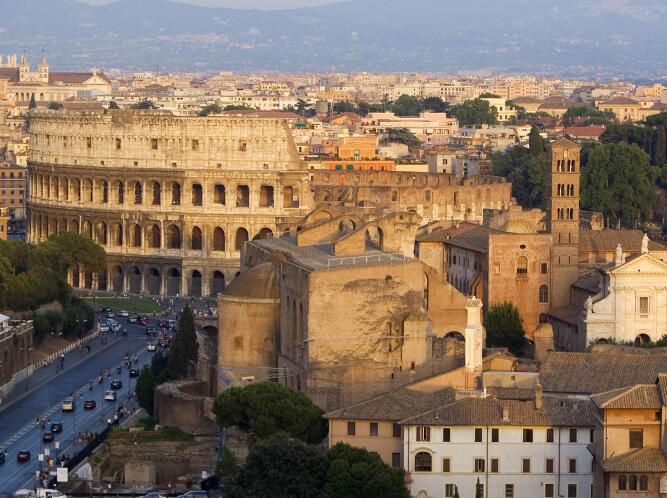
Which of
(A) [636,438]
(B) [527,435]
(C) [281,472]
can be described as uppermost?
(A) [636,438]

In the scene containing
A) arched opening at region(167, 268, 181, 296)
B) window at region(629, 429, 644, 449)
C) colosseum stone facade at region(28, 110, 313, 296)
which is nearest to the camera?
window at region(629, 429, 644, 449)

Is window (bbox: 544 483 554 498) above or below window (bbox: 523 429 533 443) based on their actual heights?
below

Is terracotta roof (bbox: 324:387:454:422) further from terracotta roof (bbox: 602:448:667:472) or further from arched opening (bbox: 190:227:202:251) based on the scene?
arched opening (bbox: 190:227:202:251)

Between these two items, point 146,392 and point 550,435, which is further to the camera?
point 146,392

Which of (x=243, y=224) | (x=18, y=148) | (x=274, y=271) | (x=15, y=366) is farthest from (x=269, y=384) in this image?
(x=18, y=148)

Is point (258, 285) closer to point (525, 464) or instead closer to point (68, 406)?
point (68, 406)

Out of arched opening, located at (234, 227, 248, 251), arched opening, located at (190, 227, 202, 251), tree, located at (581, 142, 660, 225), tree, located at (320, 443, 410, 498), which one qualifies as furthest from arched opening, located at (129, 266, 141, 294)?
tree, located at (320, 443, 410, 498)

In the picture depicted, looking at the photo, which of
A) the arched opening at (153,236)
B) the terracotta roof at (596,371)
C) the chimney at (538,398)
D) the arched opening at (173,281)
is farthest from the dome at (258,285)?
the arched opening at (153,236)

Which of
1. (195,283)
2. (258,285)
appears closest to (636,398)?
(258,285)
